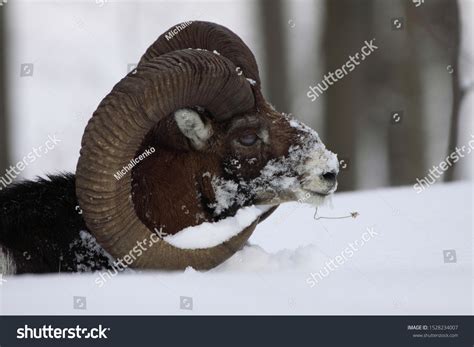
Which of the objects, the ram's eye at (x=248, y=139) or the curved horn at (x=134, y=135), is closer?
the curved horn at (x=134, y=135)

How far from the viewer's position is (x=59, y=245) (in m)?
5.38

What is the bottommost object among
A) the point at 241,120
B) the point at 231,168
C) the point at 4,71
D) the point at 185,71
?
the point at 231,168

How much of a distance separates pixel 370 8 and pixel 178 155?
9.66 m

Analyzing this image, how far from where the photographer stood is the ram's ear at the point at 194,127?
5438 millimetres

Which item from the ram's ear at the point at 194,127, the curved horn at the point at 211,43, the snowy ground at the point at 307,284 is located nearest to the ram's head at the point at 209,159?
the ram's ear at the point at 194,127

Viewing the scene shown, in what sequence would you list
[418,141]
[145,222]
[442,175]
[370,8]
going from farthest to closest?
[370,8] < [418,141] < [442,175] < [145,222]

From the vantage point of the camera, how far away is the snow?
5.35m

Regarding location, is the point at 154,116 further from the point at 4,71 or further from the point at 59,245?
the point at 4,71

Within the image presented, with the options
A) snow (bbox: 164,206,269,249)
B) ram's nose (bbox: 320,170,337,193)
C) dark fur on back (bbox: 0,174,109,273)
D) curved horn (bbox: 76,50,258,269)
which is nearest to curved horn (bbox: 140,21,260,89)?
curved horn (bbox: 76,50,258,269)

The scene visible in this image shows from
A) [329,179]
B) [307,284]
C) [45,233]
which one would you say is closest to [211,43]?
[329,179]

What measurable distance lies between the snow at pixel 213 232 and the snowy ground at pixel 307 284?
24cm

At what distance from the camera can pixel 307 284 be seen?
4910mm

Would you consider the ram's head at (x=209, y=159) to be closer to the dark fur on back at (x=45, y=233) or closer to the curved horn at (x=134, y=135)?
the curved horn at (x=134, y=135)
